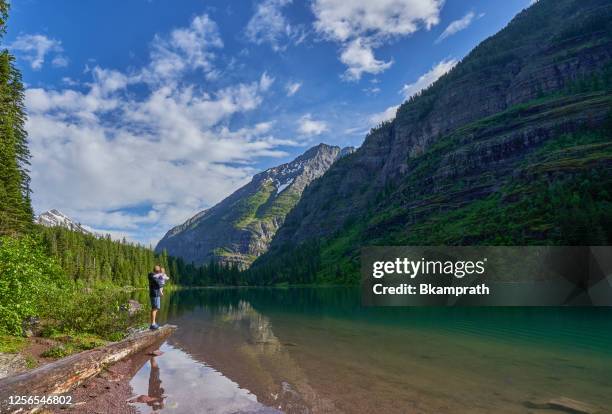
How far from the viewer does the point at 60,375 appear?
39.0 ft

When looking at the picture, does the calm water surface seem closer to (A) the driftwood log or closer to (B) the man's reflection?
(B) the man's reflection

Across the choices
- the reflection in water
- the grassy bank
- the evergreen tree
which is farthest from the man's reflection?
the evergreen tree

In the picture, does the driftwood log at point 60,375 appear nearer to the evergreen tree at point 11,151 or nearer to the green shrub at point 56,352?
the green shrub at point 56,352

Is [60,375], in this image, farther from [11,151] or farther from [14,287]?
[11,151]

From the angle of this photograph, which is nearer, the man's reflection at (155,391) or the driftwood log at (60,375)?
the driftwood log at (60,375)

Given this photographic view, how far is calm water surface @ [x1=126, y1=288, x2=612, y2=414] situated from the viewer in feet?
43.0

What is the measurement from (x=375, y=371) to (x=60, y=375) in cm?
1292

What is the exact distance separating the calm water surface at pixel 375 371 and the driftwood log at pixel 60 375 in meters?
1.55

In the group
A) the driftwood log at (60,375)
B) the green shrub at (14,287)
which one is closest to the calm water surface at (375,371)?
the driftwood log at (60,375)

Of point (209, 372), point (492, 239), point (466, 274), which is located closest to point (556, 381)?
point (209, 372)

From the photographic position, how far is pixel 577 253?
9844 centimetres

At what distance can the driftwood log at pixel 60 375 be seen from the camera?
980cm

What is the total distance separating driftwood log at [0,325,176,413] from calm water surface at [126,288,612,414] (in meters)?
1.55

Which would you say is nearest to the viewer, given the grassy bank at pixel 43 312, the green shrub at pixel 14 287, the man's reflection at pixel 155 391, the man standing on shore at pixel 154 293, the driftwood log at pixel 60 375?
the driftwood log at pixel 60 375
